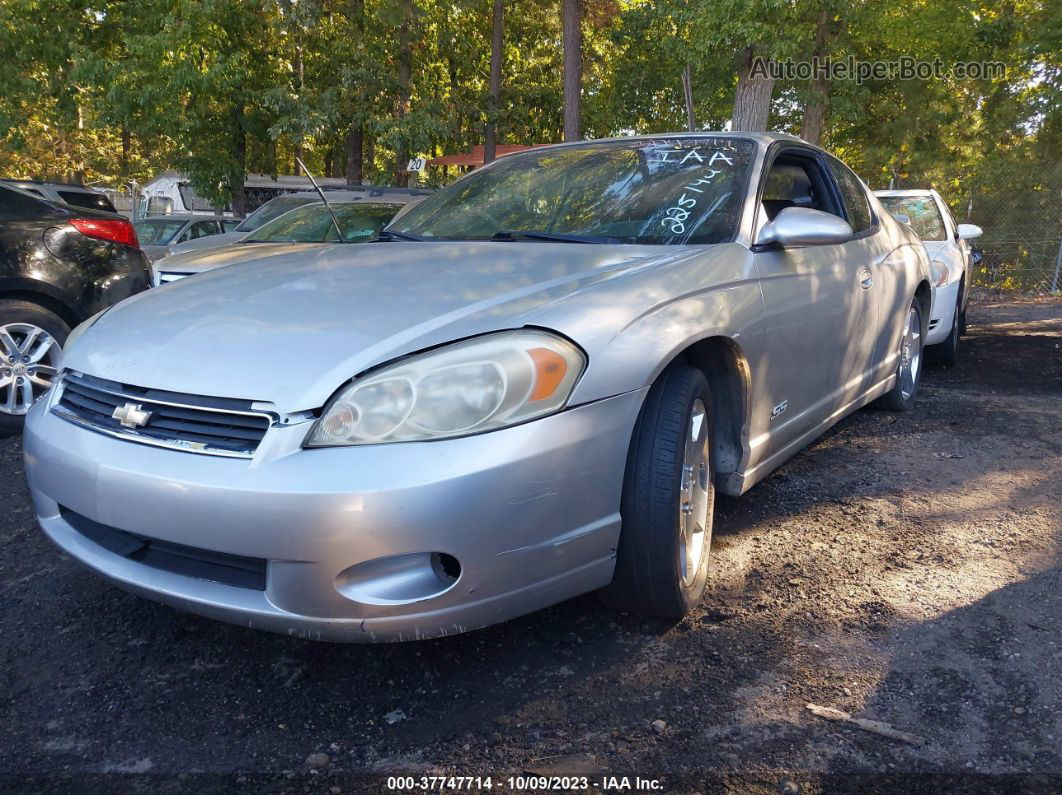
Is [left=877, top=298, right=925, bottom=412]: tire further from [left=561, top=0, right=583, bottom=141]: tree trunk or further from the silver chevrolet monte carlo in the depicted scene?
[left=561, top=0, right=583, bottom=141]: tree trunk

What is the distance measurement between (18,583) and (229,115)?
1902 cm

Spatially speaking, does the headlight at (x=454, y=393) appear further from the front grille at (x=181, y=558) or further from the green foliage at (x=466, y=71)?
the green foliage at (x=466, y=71)

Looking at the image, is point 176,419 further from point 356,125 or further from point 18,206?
point 356,125

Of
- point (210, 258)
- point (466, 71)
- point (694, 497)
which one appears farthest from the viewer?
point (466, 71)

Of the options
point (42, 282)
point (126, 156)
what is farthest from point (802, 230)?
point (126, 156)

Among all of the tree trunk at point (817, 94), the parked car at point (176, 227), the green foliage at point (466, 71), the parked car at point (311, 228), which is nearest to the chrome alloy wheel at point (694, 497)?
the parked car at point (311, 228)

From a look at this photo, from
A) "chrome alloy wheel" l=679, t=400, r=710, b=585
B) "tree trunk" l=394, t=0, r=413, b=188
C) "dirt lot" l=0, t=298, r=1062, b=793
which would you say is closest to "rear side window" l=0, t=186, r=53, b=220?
"dirt lot" l=0, t=298, r=1062, b=793

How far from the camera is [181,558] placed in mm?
2195

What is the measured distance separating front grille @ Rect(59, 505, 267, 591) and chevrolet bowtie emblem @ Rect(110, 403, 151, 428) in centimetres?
26

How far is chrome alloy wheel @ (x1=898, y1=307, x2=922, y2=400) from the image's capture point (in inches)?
199

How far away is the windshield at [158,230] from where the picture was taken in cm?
1365

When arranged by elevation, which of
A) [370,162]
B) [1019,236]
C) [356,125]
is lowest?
[1019,236]

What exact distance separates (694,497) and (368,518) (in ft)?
3.91

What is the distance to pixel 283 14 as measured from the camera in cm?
1805
